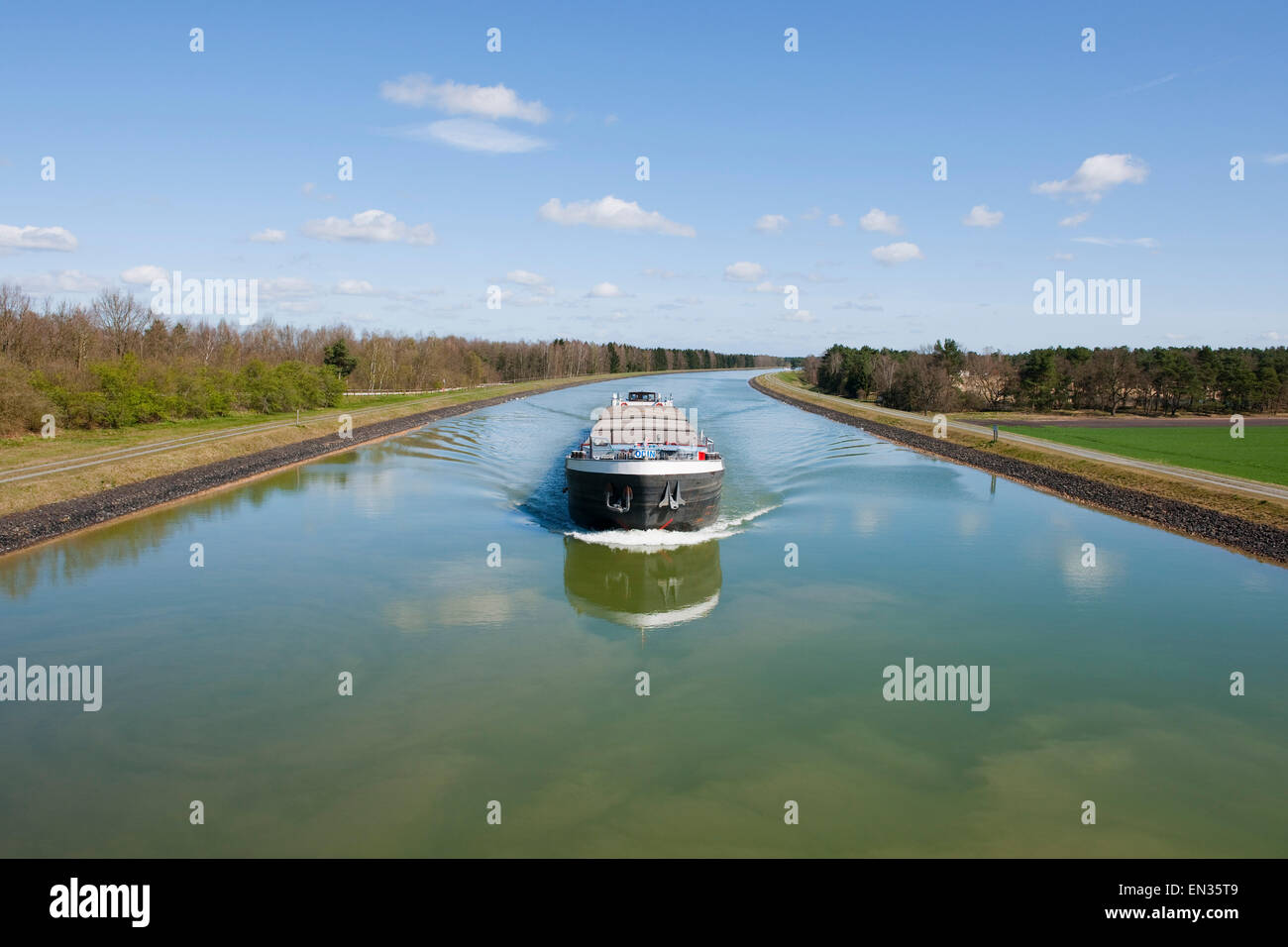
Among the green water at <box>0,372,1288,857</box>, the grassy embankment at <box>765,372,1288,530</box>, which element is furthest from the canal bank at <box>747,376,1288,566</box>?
the green water at <box>0,372,1288,857</box>

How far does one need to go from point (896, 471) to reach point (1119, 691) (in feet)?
89.9

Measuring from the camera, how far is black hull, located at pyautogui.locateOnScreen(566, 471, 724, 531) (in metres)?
22.8

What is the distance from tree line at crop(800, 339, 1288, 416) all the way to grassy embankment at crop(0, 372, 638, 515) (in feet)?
177

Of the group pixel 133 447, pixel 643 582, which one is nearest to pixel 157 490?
pixel 133 447

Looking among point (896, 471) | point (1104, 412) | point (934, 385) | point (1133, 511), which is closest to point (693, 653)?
point (1133, 511)

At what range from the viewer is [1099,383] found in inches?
2980

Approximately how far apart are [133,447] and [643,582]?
30059 mm

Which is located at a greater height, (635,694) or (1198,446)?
(1198,446)

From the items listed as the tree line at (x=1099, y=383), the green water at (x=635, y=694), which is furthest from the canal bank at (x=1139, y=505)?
the tree line at (x=1099, y=383)

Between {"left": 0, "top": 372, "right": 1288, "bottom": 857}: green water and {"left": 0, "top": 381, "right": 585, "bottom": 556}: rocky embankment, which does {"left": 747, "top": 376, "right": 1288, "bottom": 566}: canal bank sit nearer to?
{"left": 0, "top": 372, "right": 1288, "bottom": 857}: green water

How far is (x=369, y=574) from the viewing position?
787 inches

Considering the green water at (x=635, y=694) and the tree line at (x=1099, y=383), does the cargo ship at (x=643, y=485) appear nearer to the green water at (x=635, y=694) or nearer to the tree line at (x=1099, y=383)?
the green water at (x=635, y=694)

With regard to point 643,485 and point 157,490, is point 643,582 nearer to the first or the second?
point 643,485
